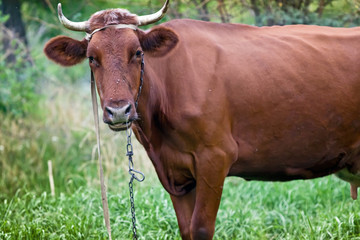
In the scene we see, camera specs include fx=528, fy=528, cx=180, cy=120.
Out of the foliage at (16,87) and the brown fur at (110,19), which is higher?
the brown fur at (110,19)

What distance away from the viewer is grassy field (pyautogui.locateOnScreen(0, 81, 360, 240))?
523 cm

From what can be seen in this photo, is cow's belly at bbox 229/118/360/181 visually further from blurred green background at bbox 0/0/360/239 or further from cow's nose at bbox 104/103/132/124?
cow's nose at bbox 104/103/132/124

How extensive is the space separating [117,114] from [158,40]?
0.83m

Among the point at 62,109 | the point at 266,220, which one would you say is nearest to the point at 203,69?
the point at 266,220

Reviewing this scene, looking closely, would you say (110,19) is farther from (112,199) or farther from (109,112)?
(112,199)

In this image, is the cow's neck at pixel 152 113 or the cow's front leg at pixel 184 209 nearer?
the cow's neck at pixel 152 113

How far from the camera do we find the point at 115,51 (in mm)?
3922

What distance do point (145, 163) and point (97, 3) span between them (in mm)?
3427

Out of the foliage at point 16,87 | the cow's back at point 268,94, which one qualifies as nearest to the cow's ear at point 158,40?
the cow's back at point 268,94

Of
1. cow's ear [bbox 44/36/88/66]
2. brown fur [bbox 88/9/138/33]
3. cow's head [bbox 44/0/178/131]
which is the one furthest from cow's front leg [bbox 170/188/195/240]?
brown fur [bbox 88/9/138/33]

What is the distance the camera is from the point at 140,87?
4145 millimetres

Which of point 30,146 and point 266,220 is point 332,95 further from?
point 30,146

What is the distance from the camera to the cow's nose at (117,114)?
3.72 metres

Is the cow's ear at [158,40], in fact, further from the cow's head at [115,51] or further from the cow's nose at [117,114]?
the cow's nose at [117,114]
